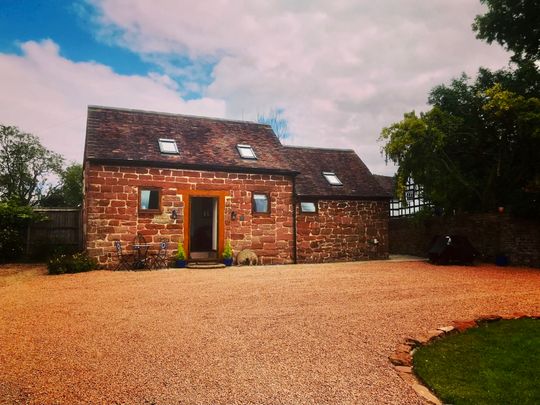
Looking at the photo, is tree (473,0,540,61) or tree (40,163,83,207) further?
tree (40,163,83,207)

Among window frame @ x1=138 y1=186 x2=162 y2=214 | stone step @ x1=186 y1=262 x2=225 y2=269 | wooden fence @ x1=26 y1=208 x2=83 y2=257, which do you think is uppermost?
window frame @ x1=138 y1=186 x2=162 y2=214

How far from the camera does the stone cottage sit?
14211mm

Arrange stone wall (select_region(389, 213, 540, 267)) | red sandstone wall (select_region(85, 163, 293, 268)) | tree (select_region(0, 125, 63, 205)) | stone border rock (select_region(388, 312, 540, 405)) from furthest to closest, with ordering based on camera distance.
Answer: tree (select_region(0, 125, 63, 205)) < stone wall (select_region(389, 213, 540, 267)) < red sandstone wall (select_region(85, 163, 293, 268)) < stone border rock (select_region(388, 312, 540, 405))

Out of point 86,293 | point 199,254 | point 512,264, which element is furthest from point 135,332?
point 512,264

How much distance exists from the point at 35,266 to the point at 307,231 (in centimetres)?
1081

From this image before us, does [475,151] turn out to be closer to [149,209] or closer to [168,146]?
[168,146]

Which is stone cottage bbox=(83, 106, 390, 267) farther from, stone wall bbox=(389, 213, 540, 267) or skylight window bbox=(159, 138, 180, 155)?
stone wall bbox=(389, 213, 540, 267)

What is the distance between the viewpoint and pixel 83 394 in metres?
3.75

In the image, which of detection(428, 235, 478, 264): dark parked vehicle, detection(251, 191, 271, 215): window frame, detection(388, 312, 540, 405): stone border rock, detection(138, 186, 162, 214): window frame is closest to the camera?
detection(388, 312, 540, 405): stone border rock

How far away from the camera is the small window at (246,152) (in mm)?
16891

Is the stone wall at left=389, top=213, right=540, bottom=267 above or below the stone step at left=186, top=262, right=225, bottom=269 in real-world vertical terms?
above

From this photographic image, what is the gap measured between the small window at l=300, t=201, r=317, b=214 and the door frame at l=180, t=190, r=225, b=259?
362cm

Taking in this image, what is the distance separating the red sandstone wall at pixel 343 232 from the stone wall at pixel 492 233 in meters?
2.30

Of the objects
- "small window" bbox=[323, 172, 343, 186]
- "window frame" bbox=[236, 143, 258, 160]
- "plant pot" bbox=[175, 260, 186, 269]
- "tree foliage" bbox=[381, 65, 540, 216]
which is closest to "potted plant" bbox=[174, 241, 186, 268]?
"plant pot" bbox=[175, 260, 186, 269]
